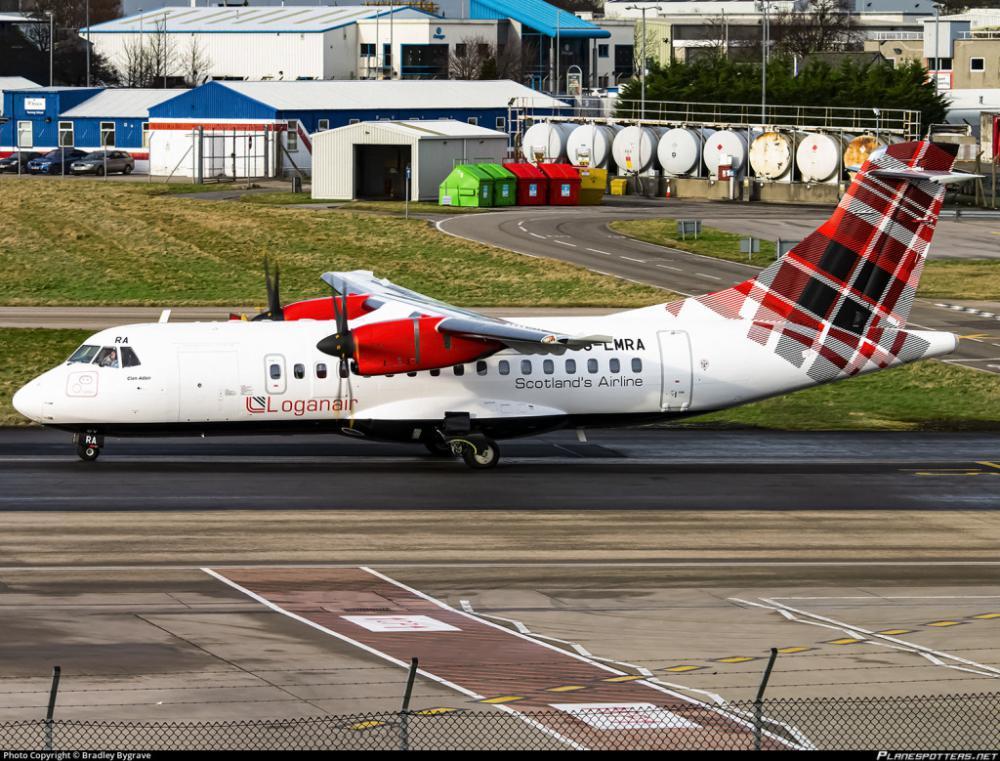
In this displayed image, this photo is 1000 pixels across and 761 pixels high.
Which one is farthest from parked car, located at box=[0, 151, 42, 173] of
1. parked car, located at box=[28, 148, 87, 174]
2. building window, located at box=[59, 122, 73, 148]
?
building window, located at box=[59, 122, 73, 148]

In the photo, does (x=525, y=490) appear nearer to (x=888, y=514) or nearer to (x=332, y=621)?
(x=888, y=514)

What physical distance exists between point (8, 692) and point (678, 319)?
1975 centimetres

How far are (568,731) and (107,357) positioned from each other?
735 inches

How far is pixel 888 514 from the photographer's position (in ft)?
101

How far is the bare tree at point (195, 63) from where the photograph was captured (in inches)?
6348

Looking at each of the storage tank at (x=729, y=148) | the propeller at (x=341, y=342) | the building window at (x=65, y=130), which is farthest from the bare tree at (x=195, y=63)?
the propeller at (x=341, y=342)

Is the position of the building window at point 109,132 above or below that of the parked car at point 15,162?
above

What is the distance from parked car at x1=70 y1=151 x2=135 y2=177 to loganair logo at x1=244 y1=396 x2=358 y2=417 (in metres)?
78.5

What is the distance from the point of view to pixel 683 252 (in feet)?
241

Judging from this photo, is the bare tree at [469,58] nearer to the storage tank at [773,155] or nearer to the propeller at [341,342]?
the storage tank at [773,155]

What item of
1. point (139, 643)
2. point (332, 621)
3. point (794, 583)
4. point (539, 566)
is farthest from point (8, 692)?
point (794, 583)

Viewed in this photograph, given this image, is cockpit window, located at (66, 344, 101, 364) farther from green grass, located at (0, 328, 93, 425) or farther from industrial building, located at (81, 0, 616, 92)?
industrial building, located at (81, 0, 616, 92)

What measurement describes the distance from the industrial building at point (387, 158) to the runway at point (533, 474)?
5217cm

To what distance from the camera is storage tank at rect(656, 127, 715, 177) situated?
97312mm
